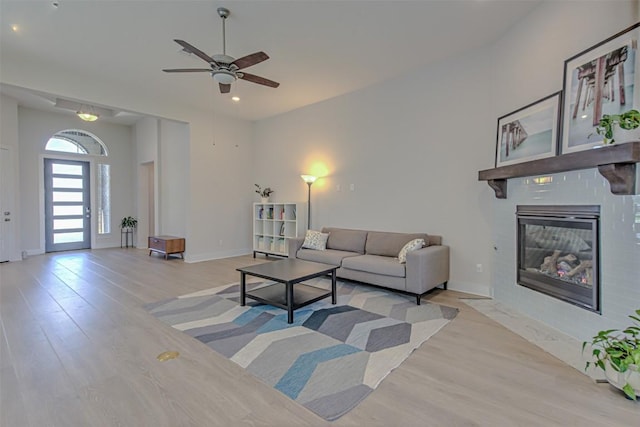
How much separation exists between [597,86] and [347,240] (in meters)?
3.51

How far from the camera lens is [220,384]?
2.04 metres

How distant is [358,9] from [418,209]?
274 centimetres

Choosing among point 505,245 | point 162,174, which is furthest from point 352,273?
point 162,174

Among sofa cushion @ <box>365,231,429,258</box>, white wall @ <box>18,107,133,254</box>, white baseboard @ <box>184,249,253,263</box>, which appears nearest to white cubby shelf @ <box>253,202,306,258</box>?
white baseboard @ <box>184,249,253,263</box>

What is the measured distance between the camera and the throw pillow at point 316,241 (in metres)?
5.16

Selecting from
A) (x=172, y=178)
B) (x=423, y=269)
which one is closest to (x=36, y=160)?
(x=172, y=178)

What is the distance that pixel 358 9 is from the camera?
3133mm

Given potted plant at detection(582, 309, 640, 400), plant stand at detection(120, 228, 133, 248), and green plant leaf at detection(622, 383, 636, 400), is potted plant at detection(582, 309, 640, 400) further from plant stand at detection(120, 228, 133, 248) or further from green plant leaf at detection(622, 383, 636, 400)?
plant stand at detection(120, 228, 133, 248)

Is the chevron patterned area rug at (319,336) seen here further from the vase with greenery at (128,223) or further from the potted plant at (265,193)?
the vase with greenery at (128,223)

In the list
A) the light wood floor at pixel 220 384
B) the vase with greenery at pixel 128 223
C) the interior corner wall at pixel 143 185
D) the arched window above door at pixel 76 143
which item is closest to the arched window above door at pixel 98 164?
the arched window above door at pixel 76 143

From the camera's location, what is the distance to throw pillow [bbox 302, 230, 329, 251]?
516cm

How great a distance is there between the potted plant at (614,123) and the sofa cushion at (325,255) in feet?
10.2

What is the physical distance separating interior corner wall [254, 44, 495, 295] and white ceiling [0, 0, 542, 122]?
0.40 metres

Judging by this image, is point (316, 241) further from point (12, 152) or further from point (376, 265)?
point (12, 152)
